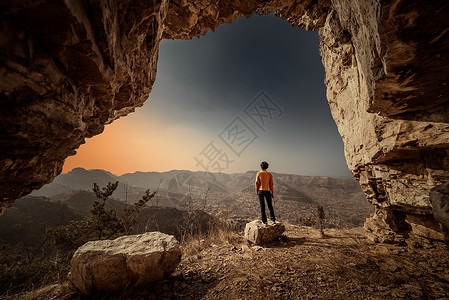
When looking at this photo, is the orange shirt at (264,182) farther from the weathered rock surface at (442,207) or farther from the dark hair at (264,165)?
the weathered rock surface at (442,207)

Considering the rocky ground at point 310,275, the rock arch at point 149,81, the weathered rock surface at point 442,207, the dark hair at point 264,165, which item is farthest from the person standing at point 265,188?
the weathered rock surface at point 442,207

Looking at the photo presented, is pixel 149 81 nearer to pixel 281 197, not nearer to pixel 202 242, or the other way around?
pixel 202 242

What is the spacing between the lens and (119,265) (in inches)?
92.1

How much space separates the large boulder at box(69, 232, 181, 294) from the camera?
7.40ft

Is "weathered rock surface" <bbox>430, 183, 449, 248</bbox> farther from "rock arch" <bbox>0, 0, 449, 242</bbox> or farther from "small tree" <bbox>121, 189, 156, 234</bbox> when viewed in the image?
"small tree" <bbox>121, 189, 156, 234</bbox>

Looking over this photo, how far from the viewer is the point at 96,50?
1.71 meters

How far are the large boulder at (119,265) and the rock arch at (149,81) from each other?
1353 millimetres

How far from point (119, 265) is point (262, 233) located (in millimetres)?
3387

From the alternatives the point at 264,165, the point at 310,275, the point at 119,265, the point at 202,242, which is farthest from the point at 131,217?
the point at 310,275

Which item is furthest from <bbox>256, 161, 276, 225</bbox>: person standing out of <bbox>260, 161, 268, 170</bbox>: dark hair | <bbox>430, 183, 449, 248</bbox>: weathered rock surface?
<bbox>430, 183, 449, 248</bbox>: weathered rock surface

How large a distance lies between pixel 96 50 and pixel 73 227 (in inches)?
302

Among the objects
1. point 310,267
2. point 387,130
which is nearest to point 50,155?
point 310,267

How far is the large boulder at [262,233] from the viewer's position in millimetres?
4188

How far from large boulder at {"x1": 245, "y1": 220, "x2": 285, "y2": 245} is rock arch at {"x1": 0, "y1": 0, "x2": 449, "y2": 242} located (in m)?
2.61
